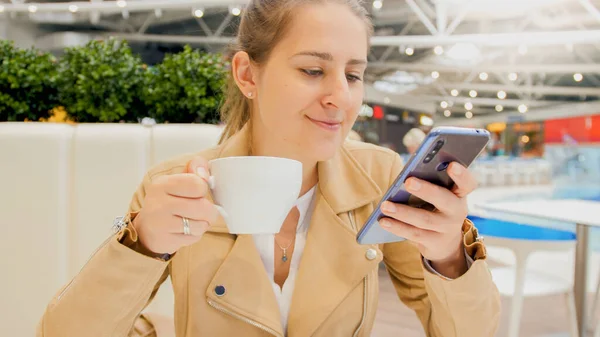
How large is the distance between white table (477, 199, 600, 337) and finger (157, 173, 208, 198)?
2.11 meters

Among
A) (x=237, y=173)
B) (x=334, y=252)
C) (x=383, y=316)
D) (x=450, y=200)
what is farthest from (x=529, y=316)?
(x=237, y=173)

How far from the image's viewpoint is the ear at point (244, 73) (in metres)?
1.26

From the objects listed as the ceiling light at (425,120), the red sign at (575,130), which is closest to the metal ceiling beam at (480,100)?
the ceiling light at (425,120)

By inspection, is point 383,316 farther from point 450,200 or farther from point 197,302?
point 450,200

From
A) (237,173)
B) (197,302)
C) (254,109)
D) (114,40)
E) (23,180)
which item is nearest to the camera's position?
(237,173)

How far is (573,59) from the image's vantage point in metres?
17.5

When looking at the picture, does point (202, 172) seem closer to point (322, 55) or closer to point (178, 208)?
point (178, 208)

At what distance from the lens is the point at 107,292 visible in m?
0.87

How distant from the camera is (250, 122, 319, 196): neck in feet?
4.09

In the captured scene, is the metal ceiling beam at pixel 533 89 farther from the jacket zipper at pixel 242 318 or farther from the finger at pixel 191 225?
the finger at pixel 191 225

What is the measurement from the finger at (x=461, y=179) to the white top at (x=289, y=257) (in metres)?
0.53

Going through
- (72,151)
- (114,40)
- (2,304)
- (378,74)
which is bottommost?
(2,304)

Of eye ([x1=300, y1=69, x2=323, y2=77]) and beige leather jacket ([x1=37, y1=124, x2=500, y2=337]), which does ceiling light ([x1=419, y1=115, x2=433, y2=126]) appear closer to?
beige leather jacket ([x1=37, y1=124, x2=500, y2=337])

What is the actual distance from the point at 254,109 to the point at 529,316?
11.4 feet
